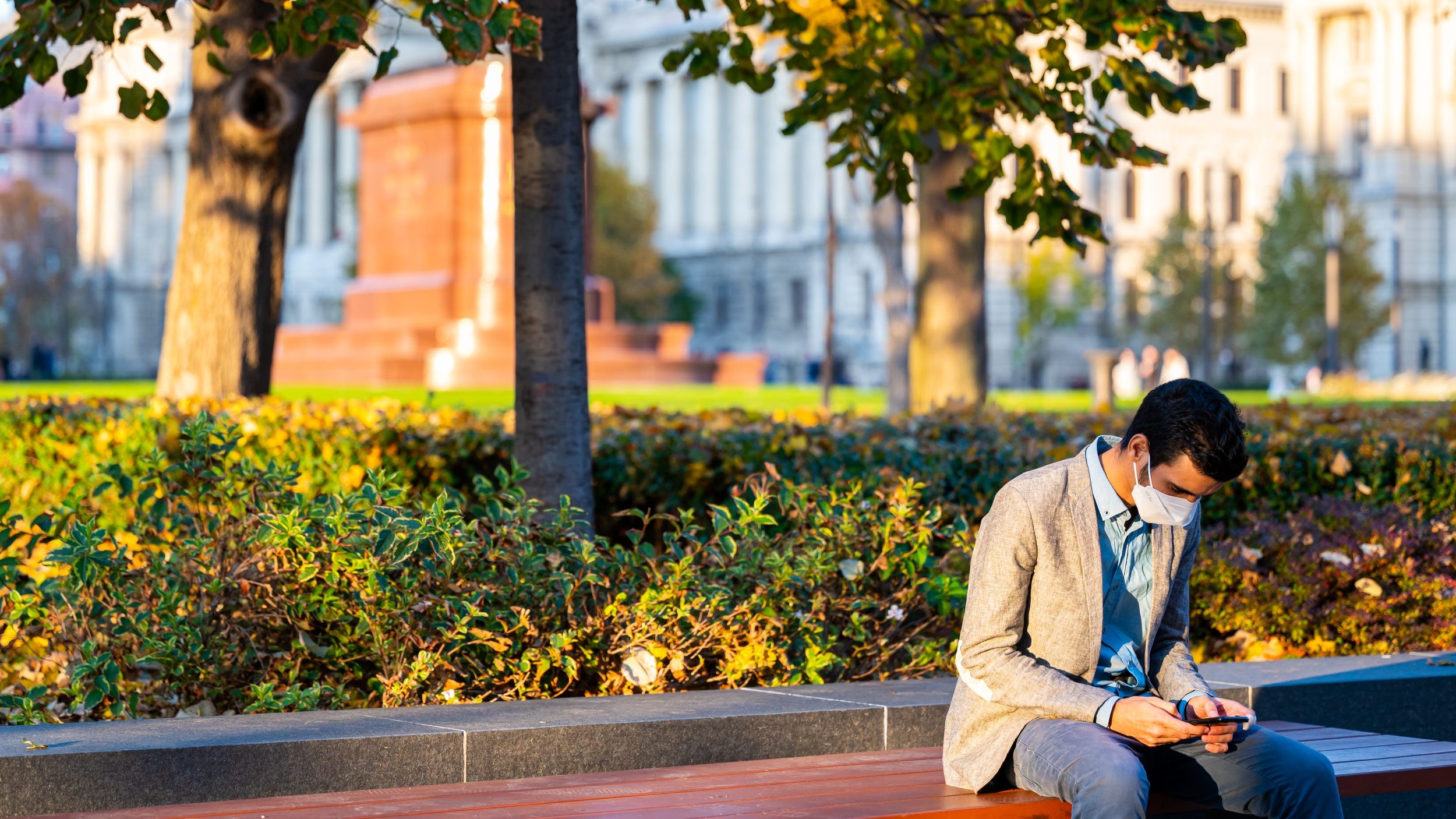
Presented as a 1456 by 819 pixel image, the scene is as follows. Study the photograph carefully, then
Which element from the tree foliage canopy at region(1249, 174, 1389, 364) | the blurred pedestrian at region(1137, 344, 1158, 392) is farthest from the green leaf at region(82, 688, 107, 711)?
the tree foliage canopy at region(1249, 174, 1389, 364)

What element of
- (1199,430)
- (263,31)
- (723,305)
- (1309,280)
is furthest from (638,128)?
(1199,430)

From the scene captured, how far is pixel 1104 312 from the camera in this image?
9069 cm

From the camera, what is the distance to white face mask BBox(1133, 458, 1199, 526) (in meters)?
4.45

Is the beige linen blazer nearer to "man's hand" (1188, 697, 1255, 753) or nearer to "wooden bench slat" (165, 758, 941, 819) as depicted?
"man's hand" (1188, 697, 1255, 753)

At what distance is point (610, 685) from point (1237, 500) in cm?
428

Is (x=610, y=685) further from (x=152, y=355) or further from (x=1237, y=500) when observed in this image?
(x=152, y=355)

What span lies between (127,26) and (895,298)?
27022 mm

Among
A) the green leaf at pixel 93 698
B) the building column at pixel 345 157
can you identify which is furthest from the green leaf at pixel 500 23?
the building column at pixel 345 157

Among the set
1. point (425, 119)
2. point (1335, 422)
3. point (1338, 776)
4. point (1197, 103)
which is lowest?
point (1338, 776)

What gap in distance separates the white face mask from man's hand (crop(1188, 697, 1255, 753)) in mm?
429

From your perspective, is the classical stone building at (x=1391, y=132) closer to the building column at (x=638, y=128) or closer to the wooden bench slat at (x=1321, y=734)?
the building column at (x=638, y=128)

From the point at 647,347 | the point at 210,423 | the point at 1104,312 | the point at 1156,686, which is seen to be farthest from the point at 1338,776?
the point at 1104,312

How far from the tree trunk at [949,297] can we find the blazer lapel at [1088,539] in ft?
33.9

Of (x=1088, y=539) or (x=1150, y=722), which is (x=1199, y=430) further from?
(x=1150, y=722)
